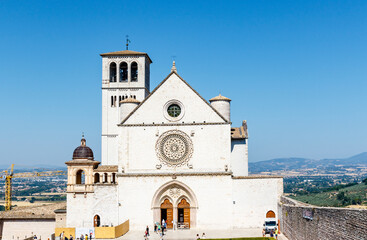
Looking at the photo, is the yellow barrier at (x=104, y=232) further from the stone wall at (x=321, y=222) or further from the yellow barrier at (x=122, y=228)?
the stone wall at (x=321, y=222)

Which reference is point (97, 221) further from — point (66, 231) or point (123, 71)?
point (123, 71)

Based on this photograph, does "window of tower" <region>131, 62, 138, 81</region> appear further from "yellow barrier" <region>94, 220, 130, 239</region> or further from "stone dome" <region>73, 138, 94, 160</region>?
"yellow barrier" <region>94, 220, 130, 239</region>

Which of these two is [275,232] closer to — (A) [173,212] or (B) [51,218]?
A: (A) [173,212]

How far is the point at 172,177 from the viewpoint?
4122cm

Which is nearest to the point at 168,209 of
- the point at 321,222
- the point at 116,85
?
the point at 321,222

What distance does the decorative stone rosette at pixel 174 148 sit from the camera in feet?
136

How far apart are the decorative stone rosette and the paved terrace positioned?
597 cm

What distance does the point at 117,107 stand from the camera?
174ft

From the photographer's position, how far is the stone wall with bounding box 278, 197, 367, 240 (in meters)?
21.1

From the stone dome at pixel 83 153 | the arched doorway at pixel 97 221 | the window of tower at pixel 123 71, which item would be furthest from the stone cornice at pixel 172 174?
the window of tower at pixel 123 71

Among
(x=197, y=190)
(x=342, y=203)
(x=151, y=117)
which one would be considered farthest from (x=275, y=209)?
(x=342, y=203)

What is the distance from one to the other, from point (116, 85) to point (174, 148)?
15.4 metres

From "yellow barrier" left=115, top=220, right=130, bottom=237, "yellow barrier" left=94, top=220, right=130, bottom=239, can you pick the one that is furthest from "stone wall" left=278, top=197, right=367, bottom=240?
"yellow barrier" left=94, top=220, right=130, bottom=239

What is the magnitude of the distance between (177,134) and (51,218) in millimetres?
14746
